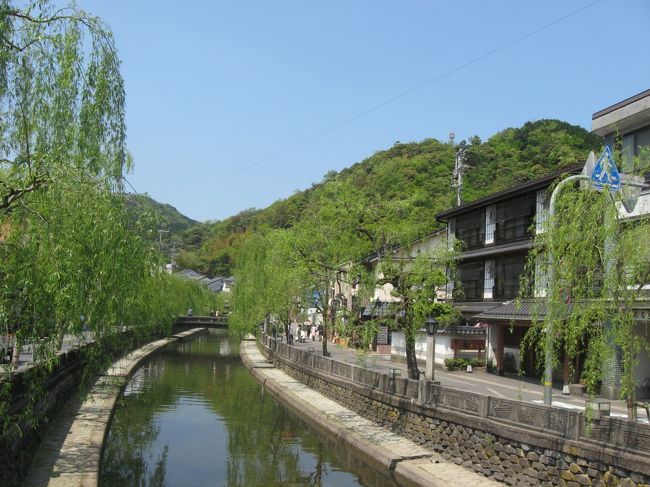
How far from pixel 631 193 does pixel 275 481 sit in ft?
35.9

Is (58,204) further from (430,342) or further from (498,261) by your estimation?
(498,261)

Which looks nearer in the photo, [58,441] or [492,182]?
[58,441]

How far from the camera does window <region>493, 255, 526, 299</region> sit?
98.9 ft

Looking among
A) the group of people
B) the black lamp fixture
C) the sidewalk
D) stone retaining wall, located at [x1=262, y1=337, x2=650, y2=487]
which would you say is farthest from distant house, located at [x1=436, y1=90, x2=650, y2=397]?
the group of people

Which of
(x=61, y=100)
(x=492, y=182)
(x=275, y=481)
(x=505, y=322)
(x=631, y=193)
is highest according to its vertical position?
(x=492, y=182)

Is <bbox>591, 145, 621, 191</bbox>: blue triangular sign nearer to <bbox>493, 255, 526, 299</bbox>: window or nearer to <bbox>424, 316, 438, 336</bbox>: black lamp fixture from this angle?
<bbox>424, 316, 438, 336</bbox>: black lamp fixture

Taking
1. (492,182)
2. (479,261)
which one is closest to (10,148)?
(479,261)

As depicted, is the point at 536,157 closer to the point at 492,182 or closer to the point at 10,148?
the point at 492,182

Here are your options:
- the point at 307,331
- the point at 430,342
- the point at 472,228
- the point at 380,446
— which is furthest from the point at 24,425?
the point at 307,331

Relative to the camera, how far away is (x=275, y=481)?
16.0m

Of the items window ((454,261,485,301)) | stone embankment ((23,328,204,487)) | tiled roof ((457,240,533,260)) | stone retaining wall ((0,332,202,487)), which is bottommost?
stone embankment ((23,328,204,487))

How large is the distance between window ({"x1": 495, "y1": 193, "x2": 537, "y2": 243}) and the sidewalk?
12.5m

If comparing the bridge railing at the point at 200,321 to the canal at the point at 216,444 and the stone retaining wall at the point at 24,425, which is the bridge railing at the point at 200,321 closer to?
the canal at the point at 216,444

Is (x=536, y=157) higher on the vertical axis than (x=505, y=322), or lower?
higher
